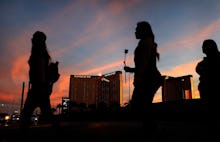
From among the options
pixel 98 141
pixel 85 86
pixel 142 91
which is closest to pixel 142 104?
pixel 142 91

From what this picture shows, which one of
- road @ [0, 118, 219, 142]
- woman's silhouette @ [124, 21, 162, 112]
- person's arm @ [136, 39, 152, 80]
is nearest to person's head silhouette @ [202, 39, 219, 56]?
woman's silhouette @ [124, 21, 162, 112]

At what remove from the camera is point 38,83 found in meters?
4.38

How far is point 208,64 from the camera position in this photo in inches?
174

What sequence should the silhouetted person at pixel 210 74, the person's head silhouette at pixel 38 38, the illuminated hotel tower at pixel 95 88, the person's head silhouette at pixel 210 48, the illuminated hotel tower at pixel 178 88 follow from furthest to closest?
the illuminated hotel tower at pixel 95 88
the illuminated hotel tower at pixel 178 88
the person's head silhouette at pixel 38 38
the person's head silhouette at pixel 210 48
the silhouetted person at pixel 210 74

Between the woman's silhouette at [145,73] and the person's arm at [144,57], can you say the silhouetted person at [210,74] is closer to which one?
the woman's silhouette at [145,73]

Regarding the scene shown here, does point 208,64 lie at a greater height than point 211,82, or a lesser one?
greater

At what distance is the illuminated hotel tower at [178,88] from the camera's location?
5009 centimetres

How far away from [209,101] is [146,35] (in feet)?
4.94

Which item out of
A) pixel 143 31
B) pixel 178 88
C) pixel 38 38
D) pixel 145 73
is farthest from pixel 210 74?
pixel 178 88

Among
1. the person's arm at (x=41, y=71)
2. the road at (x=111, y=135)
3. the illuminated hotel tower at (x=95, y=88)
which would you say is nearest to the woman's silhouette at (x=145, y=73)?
the road at (x=111, y=135)

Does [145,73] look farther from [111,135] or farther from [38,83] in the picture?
[38,83]

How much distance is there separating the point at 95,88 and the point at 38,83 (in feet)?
365

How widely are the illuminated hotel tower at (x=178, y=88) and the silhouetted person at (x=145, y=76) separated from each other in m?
47.2

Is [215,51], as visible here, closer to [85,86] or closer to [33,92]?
[33,92]
